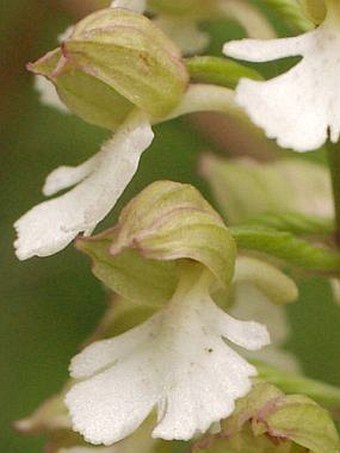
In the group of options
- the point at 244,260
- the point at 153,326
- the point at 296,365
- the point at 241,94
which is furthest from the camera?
the point at 296,365

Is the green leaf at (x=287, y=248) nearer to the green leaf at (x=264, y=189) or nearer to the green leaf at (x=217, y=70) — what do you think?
the green leaf at (x=217, y=70)

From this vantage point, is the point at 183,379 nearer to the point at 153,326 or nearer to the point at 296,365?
the point at 153,326

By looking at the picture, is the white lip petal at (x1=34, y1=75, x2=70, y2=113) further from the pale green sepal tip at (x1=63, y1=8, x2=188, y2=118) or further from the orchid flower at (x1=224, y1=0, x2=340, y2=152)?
the orchid flower at (x1=224, y1=0, x2=340, y2=152)

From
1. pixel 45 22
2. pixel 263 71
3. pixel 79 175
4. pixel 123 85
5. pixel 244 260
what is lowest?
pixel 263 71

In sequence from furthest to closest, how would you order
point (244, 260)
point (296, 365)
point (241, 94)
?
point (296, 365) < point (244, 260) < point (241, 94)

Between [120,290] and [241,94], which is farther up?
[241,94]

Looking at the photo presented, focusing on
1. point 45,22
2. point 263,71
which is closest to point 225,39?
point 263,71

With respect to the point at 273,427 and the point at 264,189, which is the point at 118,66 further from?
the point at 264,189

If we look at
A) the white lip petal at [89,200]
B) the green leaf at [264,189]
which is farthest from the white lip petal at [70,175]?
the green leaf at [264,189]
